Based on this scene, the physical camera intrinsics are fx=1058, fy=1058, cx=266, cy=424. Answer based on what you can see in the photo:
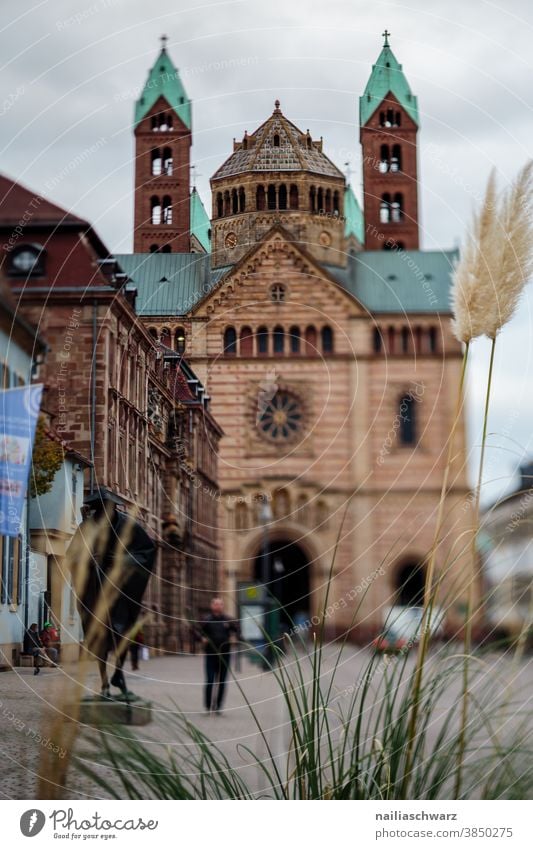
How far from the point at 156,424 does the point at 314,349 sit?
529 millimetres

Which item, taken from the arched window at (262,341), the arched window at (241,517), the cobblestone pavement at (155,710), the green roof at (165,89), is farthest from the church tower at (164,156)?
the cobblestone pavement at (155,710)

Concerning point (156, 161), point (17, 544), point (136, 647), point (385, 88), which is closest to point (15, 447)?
point (17, 544)

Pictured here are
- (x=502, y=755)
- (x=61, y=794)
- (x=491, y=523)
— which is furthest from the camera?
(x=491, y=523)

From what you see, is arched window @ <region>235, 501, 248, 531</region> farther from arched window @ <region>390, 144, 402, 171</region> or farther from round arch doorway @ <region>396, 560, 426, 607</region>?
arched window @ <region>390, 144, 402, 171</region>

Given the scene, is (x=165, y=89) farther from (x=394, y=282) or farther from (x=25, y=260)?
(x=394, y=282)

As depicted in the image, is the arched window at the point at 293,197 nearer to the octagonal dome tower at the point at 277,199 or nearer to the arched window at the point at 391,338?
the octagonal dome tower at the point at 277,199

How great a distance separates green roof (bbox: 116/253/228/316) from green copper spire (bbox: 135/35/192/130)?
430 millimetres

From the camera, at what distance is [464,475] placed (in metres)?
3.10

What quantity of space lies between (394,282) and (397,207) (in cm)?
28

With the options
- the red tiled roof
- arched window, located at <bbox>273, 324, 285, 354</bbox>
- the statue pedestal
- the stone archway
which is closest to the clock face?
the red tiled roof

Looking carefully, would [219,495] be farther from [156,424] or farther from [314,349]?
[314,349]

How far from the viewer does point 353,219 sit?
319cm

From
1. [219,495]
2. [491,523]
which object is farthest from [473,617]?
[219,495]

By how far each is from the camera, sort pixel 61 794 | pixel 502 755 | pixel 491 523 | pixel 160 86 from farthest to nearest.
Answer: pixel 160 86 < pixel 491 523 < pixel 61 794 < pixel 502 755
